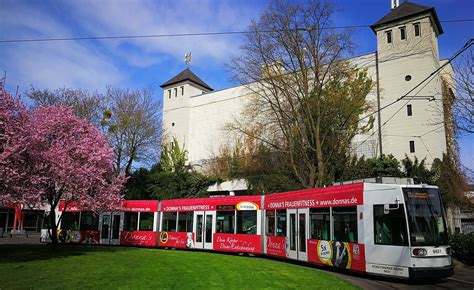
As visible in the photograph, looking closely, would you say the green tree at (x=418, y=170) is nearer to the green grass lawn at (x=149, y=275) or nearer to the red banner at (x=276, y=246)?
the red banner at (x=276, y=246)

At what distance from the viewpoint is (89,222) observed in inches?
1092

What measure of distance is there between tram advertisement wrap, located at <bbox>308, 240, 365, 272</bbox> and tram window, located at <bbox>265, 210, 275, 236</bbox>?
348 cm

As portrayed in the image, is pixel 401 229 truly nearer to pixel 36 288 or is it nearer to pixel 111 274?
pixel 111 274

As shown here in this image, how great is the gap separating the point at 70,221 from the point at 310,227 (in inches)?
748

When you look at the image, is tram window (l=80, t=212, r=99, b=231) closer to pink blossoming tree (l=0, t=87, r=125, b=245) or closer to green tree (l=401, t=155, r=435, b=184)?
pink blossoming tree (l=0, t=87, r=125, b=245)

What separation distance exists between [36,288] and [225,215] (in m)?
13.9

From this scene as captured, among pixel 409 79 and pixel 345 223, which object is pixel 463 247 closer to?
pixel 345 223

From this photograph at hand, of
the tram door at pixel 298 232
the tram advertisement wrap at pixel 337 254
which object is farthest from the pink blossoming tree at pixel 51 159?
the tram advertisement wrap at pixel 337 254

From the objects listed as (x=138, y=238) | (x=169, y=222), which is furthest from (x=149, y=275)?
(x=138, y=238)

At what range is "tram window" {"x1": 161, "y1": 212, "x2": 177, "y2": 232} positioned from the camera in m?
25.5

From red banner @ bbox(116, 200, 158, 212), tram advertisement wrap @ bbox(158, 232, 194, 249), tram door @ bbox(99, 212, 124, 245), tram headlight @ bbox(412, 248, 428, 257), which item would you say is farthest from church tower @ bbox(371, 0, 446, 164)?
tram door @ bbox(99, 212, 124, 245)

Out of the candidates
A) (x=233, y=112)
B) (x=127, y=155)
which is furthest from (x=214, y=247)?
(x=233, y=112)

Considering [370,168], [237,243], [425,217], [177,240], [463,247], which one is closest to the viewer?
[425,217]

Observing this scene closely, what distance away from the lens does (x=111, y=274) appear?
12117 mm
